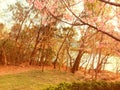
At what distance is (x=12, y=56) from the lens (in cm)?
2147

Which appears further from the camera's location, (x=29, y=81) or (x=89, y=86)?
(x=29, y=81)

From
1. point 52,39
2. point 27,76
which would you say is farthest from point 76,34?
point 27,76

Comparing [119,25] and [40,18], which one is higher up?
[40,18]

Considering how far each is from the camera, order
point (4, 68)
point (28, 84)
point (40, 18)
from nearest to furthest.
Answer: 1. point (28, 84)
2. point (4, 68)
3. point (40, 18)

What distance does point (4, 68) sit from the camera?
19344mm

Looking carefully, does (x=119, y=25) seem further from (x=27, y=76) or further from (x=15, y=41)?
(x=15, y=41)

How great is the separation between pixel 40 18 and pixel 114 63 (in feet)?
22.9

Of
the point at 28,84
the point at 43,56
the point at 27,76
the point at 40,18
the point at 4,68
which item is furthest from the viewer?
the point at 43,56

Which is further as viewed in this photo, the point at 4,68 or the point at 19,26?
the point at 19,26

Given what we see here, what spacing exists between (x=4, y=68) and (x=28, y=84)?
6311mm

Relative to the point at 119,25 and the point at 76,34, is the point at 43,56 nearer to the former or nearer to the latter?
the point at 76,34

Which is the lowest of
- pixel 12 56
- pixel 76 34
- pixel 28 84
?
pixel 28 84

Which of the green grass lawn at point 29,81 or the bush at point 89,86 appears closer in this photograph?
the bush at point 89,86

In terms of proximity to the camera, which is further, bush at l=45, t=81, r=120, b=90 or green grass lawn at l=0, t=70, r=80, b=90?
green grass lawn at l=0, t=70, r=80, b=90
